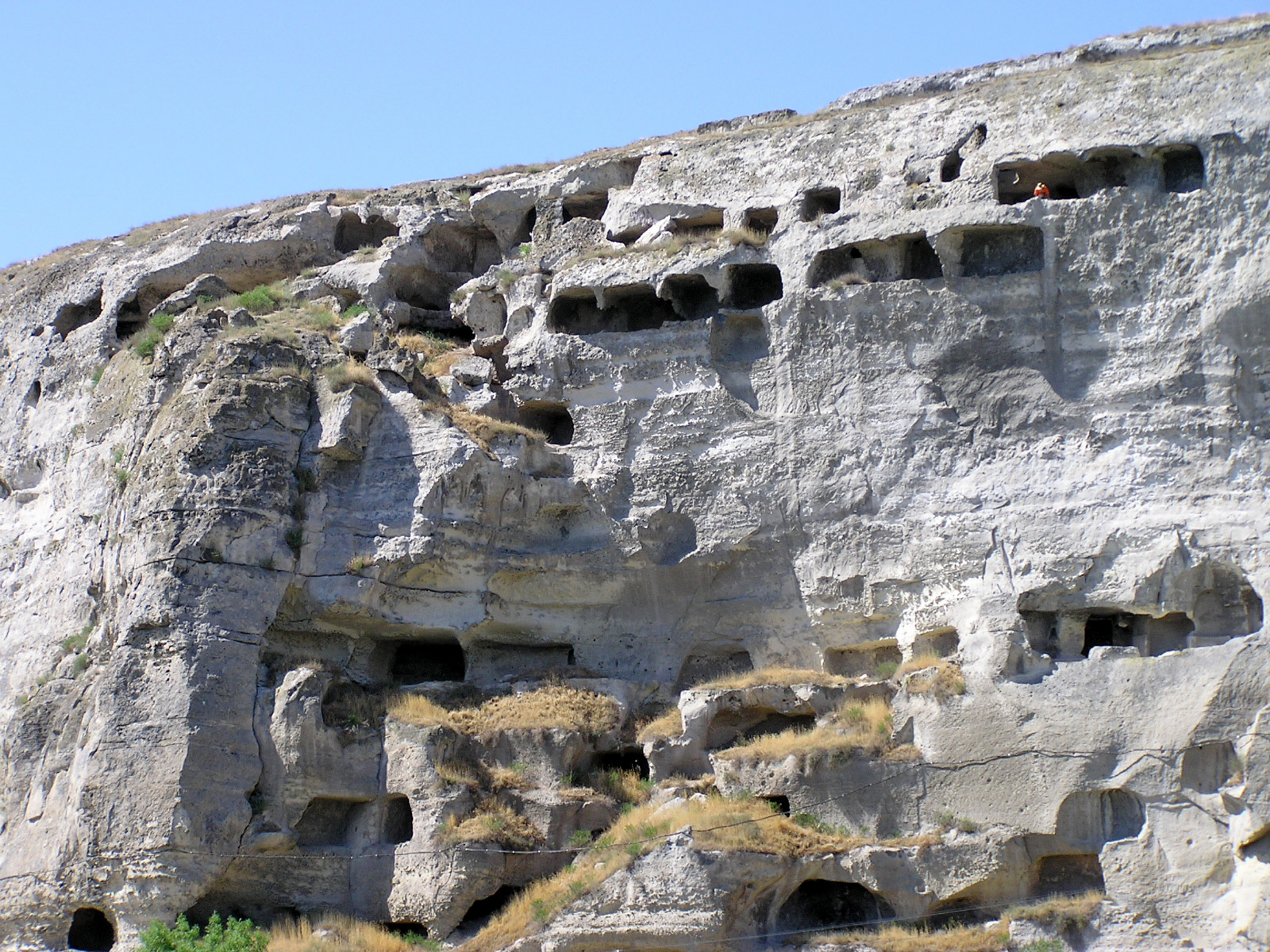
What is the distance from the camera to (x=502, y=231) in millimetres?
28297

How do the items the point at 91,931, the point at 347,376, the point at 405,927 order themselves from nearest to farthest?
the point at 405,927 → the point at 91,931 → the point at 347,376

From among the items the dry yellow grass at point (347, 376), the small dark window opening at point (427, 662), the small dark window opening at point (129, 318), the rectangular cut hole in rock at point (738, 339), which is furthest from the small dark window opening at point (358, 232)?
the small dark window opening at point (427, 662)

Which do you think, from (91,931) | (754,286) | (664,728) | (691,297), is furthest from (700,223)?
(91,931)

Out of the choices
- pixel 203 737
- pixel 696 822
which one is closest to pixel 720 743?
pixel 696 822

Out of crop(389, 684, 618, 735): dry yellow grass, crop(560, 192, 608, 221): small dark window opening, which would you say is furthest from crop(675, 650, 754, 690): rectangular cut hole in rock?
crop(560, 192, 608, 221): small dark window opening

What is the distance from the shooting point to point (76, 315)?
29766 mm

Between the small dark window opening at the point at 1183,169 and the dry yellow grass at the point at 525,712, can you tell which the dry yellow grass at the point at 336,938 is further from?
the small dark window opening at the point at 1183,169

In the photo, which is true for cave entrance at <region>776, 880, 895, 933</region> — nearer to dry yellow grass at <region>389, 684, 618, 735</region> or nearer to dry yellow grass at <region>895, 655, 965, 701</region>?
dry yellow grass at <region>895, 655, 965, 701</region>

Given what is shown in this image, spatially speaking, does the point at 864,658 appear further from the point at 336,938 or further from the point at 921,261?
the point at 336,938

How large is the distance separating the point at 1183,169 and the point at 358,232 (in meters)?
14.4

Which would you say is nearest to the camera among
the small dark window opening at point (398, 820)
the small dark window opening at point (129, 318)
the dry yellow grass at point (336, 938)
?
the dry yellow grass at point (336, 938)

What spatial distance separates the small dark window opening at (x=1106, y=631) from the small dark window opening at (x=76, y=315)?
1788cm

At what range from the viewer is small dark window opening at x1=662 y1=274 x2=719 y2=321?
24.8 m

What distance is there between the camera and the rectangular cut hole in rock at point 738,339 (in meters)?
24.2
